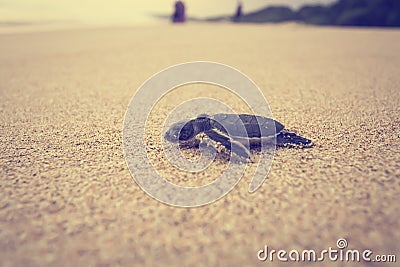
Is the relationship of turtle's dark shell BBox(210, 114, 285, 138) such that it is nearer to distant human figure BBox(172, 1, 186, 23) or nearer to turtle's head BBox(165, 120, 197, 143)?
turtle's head BBox(165, 120, 197, 143)

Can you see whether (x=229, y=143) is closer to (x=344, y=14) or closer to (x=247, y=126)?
(x=247, y=126)

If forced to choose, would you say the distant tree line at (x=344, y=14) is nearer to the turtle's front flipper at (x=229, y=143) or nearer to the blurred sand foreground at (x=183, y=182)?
the blurred sand foreground at (x=183, y=182)

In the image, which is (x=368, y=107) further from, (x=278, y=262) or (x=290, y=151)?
(x=278, y=262)

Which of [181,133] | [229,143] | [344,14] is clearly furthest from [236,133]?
[344,14]

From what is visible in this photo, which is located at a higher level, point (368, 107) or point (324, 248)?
point (368, 107)

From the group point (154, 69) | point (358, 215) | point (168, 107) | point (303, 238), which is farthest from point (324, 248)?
point (154, 69)

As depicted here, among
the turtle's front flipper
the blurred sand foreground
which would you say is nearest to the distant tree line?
the blurred sand foreground

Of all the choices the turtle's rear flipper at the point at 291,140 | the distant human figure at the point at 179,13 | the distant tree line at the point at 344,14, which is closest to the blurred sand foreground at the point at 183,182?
the turtle's rear flipper at the point at 291,140
